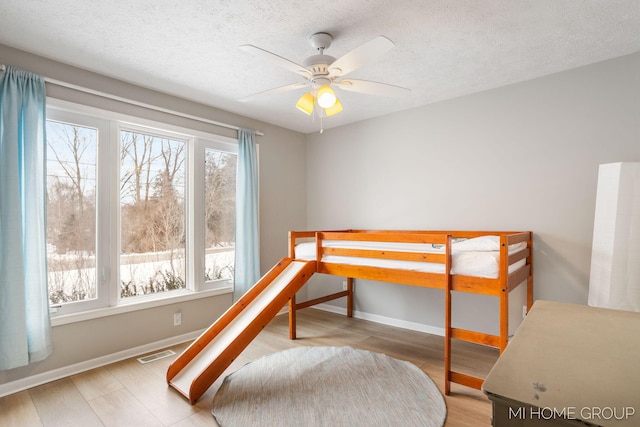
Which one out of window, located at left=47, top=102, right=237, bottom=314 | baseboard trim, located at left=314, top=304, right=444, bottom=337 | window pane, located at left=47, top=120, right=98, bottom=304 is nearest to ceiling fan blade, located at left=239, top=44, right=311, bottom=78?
window, located at left=47, top=102, right=237, bottom=314

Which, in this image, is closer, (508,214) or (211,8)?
(211,8)

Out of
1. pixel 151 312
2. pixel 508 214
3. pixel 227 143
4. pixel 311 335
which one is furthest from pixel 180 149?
pixel 508 214

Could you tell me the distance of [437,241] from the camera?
236cm

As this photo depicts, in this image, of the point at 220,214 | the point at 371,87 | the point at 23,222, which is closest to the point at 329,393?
the point at 371,87

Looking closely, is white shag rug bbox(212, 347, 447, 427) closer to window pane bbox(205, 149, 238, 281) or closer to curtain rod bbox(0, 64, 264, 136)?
window pane bbox(205, 149, 238, 281)

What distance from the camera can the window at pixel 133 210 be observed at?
2588 millimetres

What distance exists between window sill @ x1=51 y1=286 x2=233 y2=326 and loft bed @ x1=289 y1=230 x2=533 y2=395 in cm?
92

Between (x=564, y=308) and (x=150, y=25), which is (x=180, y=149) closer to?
(x=150, y=25)

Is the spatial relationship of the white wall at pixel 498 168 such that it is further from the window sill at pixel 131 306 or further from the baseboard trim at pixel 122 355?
the window sill at pixel 131 306

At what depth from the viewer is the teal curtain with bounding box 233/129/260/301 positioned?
3.61 meters

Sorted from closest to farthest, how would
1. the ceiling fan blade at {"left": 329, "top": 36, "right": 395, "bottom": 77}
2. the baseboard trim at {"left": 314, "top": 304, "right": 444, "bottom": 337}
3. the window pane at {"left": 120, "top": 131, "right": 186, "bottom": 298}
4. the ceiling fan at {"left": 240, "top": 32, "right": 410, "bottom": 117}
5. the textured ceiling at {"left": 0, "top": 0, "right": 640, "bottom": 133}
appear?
the ceiling fan blade at {"left": 329, "top": 36, "right": 395, "bottom": 77} → the ceiling fan at {"left": 240, "top": 32, "right": 410, "bottom": 117} → the textured ceiling at {"left": 0, "top": 0, "right": 640, "bottom": 133} → the window pane at {"left": 120, "top": 131, "right": 186, "bottom": 298} → the baseboard trim at {"left": 314, "top": 304, "right": 444, "bottom": 337}

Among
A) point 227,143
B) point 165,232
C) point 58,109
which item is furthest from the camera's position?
point 227,143

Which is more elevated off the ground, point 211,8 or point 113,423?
point 211,8

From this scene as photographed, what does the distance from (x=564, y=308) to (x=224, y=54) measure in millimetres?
2496
